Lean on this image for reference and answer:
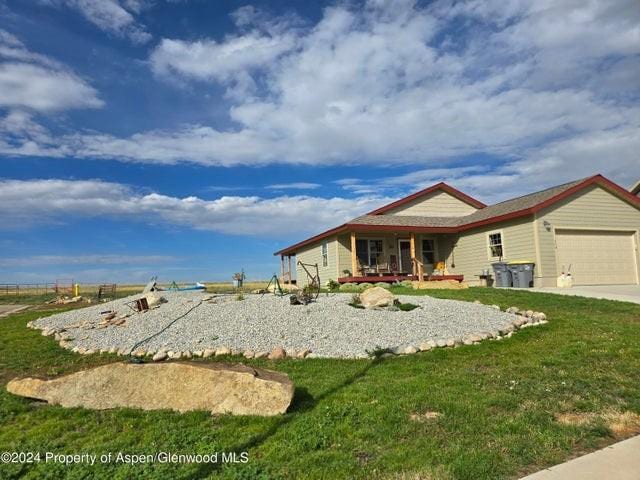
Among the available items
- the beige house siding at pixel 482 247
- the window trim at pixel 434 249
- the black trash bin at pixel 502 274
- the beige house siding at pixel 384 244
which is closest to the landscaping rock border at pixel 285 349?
the black trash bin at pixel 502 274

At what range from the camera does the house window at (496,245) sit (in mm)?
17853

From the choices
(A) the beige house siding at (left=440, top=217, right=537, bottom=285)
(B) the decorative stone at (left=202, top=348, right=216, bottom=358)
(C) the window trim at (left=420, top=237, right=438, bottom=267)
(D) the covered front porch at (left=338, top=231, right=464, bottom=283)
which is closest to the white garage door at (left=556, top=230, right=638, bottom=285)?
(A) the beige house siding at (left=440, top=217, right=537, bottom=285)

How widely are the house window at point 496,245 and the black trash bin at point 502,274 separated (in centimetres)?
86

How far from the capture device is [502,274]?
55.6ft

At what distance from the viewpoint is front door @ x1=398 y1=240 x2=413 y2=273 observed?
2111cm

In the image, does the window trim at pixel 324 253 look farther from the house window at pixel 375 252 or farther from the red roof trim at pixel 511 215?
the house window at pixel 375 252

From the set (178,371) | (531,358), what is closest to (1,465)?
(178,371)

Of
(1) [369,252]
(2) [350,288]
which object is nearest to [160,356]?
(2) [350,288]

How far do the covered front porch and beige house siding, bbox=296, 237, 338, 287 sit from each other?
0.53 metres

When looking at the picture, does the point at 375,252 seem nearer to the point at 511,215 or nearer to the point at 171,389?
the point at 511,215

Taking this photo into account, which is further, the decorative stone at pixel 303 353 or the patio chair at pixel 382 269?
the patio chair at pixel 382 269

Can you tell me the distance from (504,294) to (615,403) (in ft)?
27.9

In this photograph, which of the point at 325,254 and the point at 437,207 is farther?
→ the point at 437,207

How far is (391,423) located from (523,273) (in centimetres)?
1362
